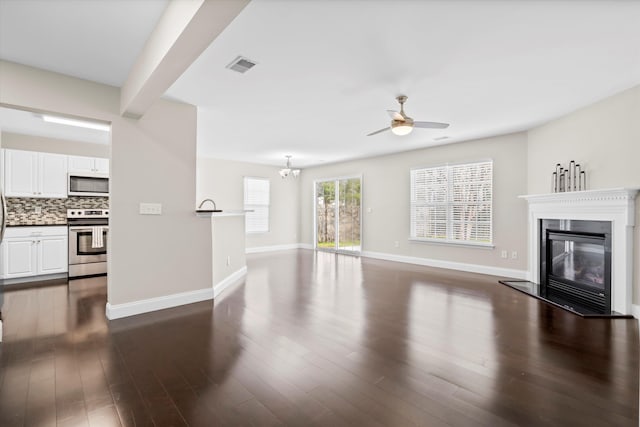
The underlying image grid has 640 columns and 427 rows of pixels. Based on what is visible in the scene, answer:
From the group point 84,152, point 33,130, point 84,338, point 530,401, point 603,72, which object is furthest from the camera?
point 84,152

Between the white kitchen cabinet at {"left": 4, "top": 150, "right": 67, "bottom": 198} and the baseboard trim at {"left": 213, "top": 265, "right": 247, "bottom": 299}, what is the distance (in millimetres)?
3424

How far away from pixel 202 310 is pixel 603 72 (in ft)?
16.7

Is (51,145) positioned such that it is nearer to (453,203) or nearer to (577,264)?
(453,203)

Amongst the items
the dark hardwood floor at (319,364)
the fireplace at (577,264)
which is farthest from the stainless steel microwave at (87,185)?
the fireplace at (577,264)

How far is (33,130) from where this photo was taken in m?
4.95

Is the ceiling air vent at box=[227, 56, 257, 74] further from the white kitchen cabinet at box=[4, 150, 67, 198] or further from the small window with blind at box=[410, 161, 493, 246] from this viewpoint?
the small window with blind at box=[410, 161, 493, 246]

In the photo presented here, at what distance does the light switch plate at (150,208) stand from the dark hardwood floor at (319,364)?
119cm

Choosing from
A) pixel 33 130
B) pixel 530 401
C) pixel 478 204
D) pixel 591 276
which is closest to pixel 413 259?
pixel 478 204

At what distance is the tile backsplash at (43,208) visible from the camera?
5.15 meters

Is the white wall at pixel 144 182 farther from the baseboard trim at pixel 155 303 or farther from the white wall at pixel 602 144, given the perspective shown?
the white wall at pixel 602 144

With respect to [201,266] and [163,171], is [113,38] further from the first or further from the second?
[201,266]

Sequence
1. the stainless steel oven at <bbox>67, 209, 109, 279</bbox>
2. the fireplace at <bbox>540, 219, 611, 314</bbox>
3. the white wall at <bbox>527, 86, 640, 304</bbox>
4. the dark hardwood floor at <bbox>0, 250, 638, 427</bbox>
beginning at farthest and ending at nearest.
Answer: the stainless steel oven at <bbox>67, 209, 109, 279</bbox> → the fireplace at <bbox>540, 219, 611, 314</bbox> → the white wall at <bbox>527, 86, 640, 304</bbox> → the dark hardwood floor at <bbox>0, 250, 638, 427</bbox>

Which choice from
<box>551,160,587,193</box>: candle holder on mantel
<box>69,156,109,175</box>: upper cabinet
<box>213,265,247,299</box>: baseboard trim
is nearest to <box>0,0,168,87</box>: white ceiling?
<box>213,265,247,299</box>: baseboard trim

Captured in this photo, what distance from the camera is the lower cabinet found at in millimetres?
4781
